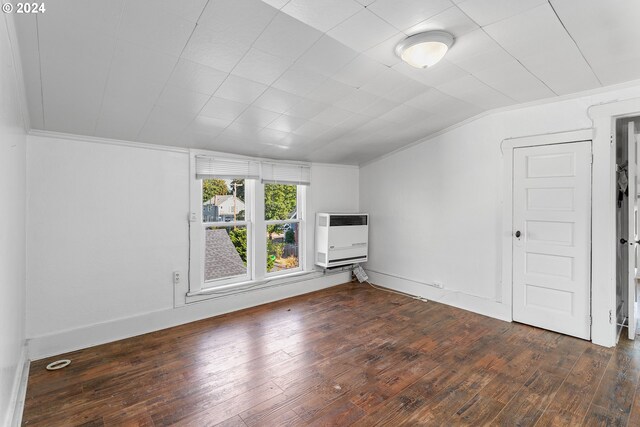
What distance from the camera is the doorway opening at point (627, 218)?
2.89 m

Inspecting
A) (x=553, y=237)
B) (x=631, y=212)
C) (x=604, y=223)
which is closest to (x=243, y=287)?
(x=553, y=237)

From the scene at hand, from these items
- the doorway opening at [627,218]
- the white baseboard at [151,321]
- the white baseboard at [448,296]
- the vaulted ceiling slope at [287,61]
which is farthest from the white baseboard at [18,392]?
the doorway opening at [627,218]

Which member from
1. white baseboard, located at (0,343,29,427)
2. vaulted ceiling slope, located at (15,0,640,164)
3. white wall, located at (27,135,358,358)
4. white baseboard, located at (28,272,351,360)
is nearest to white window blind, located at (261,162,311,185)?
vaulted ceiling slope, located at (15,0,640,164)

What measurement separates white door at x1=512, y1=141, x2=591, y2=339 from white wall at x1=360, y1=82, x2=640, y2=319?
0.20 meters

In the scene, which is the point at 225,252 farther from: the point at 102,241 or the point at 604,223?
the point at 604,223

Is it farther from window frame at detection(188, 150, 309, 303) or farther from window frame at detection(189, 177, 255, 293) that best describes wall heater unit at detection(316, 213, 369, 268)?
window frame at detection(189, 177, 255, 293)

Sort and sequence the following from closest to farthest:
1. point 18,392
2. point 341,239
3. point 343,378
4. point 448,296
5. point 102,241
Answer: point 18,392 < point 343,378 < point 102,241 < point 448,296 < point 341,239

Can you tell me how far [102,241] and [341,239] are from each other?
295 centimetres

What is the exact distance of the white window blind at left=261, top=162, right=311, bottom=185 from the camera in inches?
162

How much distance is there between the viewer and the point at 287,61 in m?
2.06

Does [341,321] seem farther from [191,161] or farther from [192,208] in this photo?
[191,161]

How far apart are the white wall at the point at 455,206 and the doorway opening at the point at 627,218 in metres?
0.60

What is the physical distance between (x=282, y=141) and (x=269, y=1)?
203cm

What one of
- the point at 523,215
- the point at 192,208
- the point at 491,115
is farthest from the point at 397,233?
the point at 192,208
